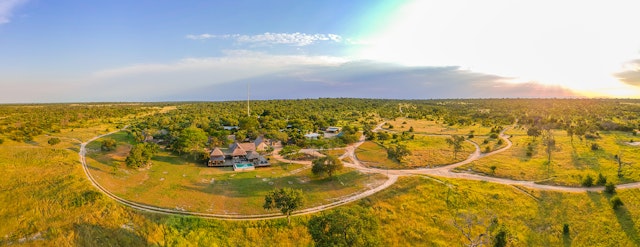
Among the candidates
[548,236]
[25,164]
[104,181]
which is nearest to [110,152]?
[25,164]

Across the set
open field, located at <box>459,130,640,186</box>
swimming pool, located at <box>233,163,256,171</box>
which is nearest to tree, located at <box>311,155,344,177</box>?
swimming pool, located at <box>233,163,256,171</box>

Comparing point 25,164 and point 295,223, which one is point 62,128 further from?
point 295,223

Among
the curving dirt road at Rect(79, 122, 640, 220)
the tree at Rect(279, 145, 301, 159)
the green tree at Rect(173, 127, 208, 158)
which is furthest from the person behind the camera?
the tree at Rect(279, 145, 301, 159)

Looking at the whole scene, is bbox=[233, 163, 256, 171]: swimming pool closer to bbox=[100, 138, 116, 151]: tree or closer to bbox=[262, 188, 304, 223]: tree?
bbox=[262, 188, 304, 223]: tree

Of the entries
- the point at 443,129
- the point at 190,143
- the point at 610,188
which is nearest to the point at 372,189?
the point at 610,188

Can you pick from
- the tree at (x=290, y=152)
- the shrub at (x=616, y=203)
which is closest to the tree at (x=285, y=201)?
the tree at (x=290, y=152)

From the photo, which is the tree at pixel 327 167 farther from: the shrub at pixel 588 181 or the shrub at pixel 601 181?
the shrub at pixel 601 181

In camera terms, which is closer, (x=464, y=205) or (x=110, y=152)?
(x=464, y=205)
